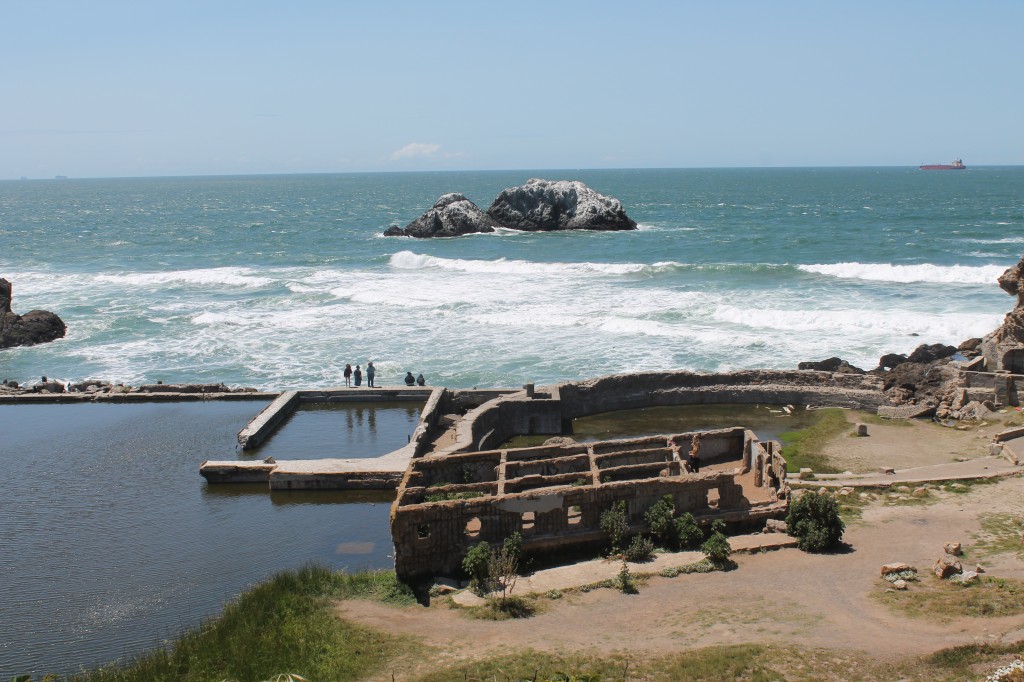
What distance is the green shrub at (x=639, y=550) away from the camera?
18.2 meters

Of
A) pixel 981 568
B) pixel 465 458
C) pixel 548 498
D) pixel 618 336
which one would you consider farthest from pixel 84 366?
pixel 981 568

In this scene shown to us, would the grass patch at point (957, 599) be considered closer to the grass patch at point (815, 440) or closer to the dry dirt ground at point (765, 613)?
the dry dirt ground at point (765, 613)

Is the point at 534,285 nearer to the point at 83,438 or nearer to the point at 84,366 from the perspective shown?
the point at 84,366

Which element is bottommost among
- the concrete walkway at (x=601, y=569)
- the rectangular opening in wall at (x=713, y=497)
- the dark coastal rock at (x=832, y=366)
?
the concrete walkway at (x=601, y=569)

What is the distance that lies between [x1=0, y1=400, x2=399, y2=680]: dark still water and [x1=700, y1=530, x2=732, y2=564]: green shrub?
21.4ft

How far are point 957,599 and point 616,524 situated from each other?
6.22 meters

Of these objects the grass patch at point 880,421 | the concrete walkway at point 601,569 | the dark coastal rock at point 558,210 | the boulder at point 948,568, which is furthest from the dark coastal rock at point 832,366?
the dark coastal rock at point 558,210

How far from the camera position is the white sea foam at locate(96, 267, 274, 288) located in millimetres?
63312

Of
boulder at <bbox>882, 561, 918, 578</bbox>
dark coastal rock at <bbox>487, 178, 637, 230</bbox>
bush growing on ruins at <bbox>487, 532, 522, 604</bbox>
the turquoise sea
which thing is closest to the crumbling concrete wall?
bush growing on ruins at <bbox>487, 532, 522, 604</bbox>

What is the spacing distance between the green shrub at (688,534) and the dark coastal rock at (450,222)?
73.2 meters

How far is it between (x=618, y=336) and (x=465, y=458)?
22.9 m

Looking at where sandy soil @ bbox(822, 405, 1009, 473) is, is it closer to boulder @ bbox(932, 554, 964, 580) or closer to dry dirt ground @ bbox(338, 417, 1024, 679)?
dry dirt ground @ bbox(338, 417, 1024, 679)

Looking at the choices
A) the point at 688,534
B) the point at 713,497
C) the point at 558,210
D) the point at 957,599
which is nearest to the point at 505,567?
the point at 688,534

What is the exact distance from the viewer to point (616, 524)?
18.7 metres
